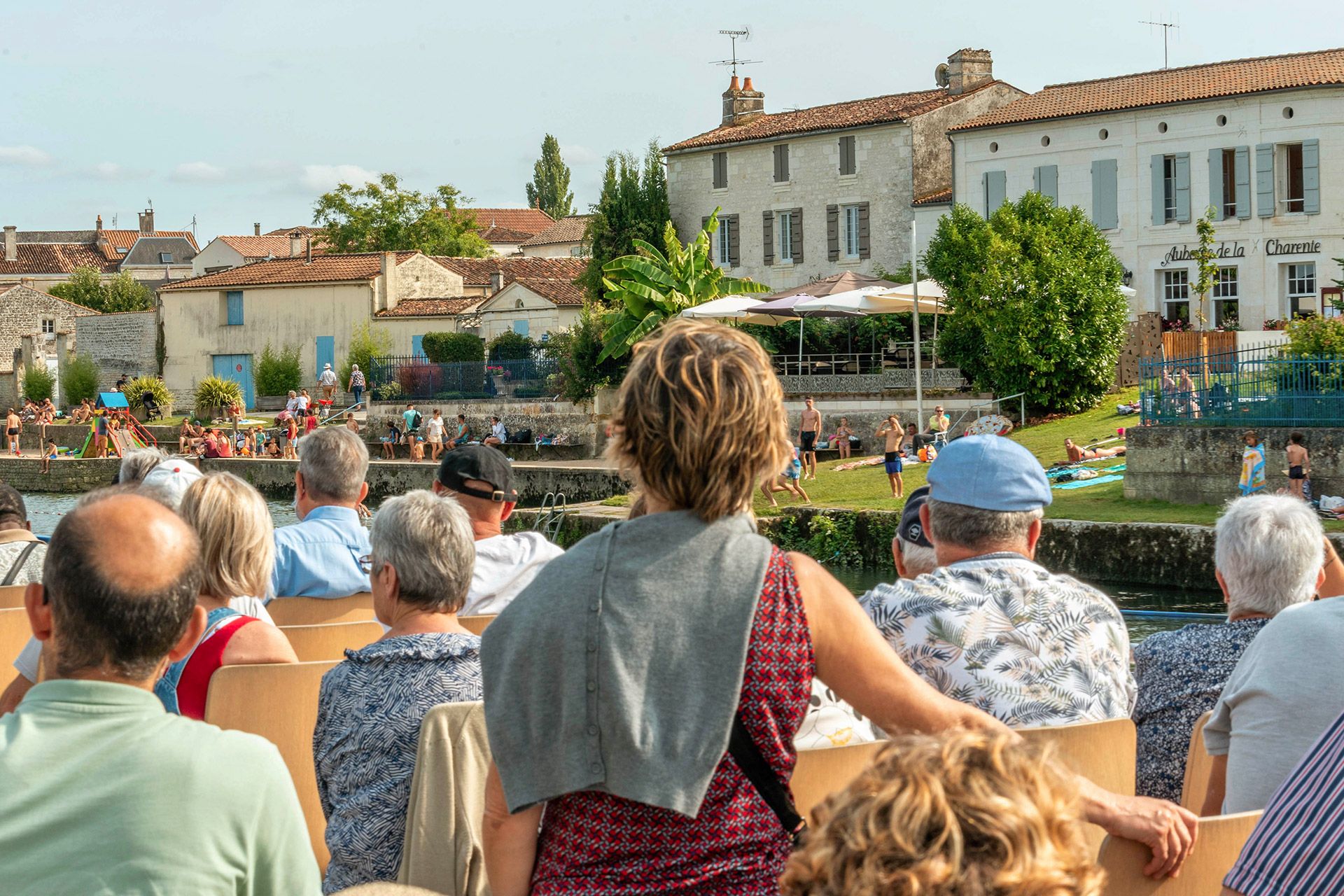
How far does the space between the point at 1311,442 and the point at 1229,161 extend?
866 inches

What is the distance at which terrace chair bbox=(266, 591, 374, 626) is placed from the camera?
5.39m

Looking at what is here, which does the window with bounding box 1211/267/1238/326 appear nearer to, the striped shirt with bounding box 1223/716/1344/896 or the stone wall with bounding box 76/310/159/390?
the striped shirt with bounding box 1223/716/1344/896

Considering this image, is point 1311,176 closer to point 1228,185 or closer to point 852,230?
point 1228,185

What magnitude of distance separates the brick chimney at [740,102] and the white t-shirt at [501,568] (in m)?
46.9

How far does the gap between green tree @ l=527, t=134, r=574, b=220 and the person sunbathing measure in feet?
260

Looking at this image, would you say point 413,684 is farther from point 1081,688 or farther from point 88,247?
point 88,247

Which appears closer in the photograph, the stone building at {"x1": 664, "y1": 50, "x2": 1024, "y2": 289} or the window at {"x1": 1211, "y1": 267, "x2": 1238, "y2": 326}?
the window at {"x1": 1211, "y1": 267, "x2": 1238, "y2": 326}

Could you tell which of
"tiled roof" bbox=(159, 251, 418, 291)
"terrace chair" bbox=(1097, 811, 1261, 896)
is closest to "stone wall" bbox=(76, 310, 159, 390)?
"tiled roof" bbox=(159, 251, 418, 291)

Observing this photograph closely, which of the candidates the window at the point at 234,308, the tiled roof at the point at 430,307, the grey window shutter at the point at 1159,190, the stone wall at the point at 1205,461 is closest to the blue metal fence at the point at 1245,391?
the stone wall at the point at 1205,461

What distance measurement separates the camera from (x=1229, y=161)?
37.7 metres

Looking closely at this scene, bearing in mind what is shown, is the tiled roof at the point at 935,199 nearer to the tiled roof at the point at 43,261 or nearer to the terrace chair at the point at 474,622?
the terrace chair at the point at 474,622

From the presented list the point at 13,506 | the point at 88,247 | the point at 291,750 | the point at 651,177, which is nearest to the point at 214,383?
the point at 651,177

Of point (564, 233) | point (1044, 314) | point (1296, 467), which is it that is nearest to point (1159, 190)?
point (1044, 314)

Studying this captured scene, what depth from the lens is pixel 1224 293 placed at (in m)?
37.8
